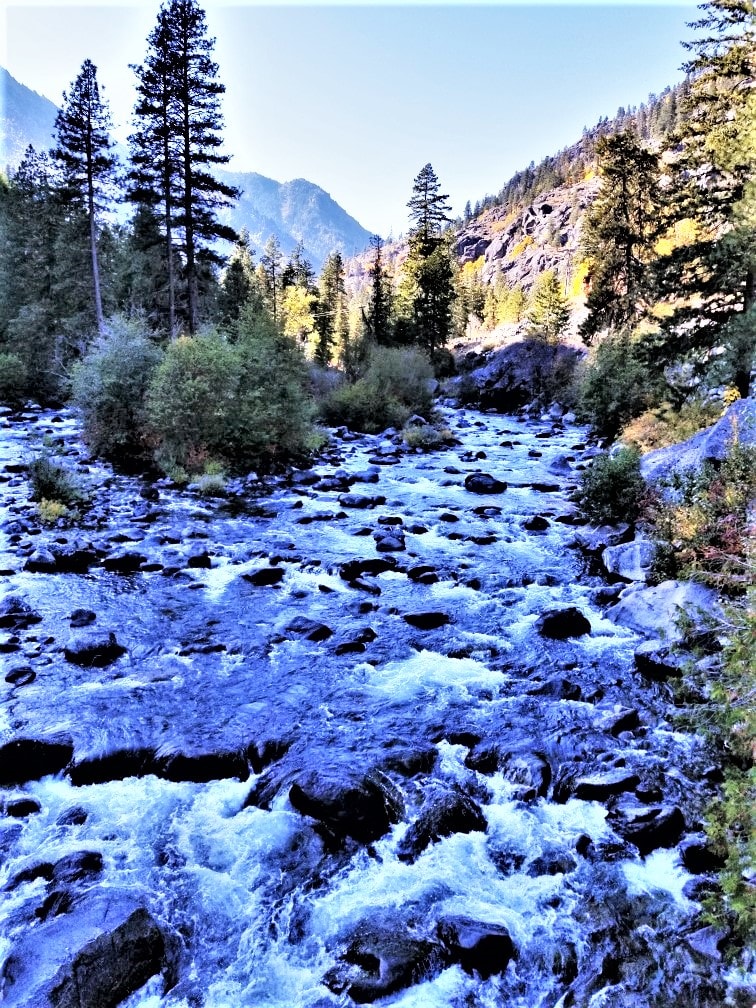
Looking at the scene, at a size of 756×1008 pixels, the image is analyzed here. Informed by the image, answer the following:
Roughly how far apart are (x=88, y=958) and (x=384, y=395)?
2909 cm

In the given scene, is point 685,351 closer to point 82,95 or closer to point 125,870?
point 125,870

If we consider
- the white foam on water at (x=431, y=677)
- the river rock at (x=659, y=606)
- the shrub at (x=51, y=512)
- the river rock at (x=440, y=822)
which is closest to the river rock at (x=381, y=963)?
the river rock at (x=440, y=822)

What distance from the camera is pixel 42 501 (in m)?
14.1

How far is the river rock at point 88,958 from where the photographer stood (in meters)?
3.67

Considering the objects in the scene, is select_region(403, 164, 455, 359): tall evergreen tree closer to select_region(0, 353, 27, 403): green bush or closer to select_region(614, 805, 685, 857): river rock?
select_region(0, 353, 27, 403): green bush

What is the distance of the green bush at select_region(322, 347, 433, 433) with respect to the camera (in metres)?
31.0

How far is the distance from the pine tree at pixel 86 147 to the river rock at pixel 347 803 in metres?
27.7

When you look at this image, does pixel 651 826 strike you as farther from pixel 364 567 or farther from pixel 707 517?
pixel 364 567

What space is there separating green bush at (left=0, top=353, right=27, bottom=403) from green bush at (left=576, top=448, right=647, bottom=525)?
29.7 m

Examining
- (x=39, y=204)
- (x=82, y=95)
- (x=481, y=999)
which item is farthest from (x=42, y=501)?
(x=39, y=204)

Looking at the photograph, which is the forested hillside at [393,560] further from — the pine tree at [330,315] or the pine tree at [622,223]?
the pine tree at [330,315]

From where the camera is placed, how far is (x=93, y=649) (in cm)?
834

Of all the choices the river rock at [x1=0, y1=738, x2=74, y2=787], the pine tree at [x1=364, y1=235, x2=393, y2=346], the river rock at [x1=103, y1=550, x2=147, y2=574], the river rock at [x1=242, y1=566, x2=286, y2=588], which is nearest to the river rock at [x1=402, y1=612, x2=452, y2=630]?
the river rock at [x1=242, y1=566, x2=286, y2=588]

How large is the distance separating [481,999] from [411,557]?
9162 mm
